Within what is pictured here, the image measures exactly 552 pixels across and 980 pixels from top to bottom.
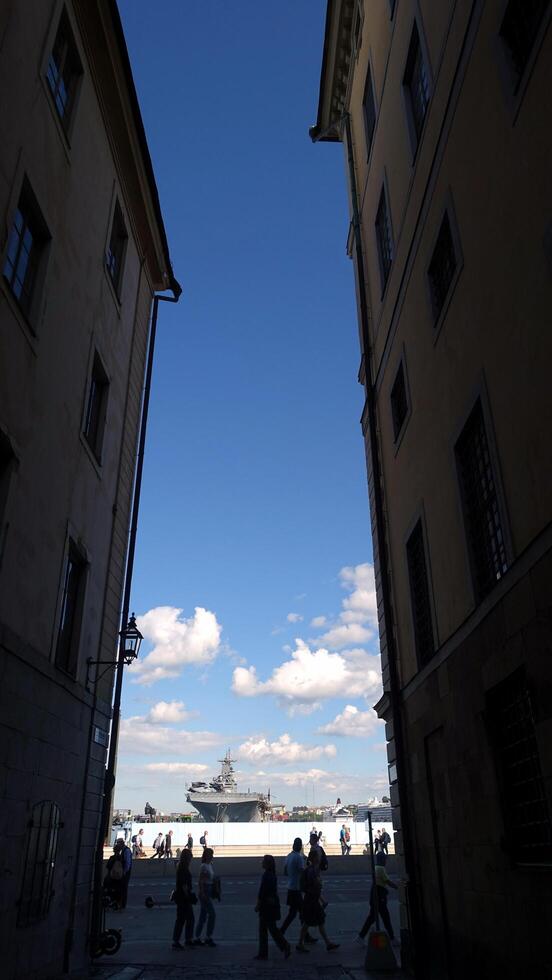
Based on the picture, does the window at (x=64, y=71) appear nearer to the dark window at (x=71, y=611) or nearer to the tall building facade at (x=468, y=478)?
the tall building facade at (x=468, y=478)

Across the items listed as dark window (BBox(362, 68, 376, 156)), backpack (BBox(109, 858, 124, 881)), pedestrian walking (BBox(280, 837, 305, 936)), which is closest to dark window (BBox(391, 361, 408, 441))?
dark window (BBox(362, 68, 376, 156))

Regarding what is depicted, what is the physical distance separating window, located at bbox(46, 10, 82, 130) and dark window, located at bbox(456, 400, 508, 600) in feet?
26.1

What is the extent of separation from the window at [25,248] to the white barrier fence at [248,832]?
40161 millimetres

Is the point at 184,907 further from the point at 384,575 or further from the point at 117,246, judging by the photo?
the point at 117,246

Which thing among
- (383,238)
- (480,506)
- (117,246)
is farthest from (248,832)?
(480,506)

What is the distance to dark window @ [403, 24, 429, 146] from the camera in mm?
12336

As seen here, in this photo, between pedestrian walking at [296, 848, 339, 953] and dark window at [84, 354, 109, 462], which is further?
dark window at [84, 354, 109, 462]

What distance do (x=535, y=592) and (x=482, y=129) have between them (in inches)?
216

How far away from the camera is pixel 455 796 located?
948 centimetres

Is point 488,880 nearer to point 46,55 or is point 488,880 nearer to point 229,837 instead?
point 46,55

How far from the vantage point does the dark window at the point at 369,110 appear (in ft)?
56.0

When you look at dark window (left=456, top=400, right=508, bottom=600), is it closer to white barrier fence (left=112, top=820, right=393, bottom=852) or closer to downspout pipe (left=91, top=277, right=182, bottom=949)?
downspout pipe (left=91, top=277, right=182, bottom=949)

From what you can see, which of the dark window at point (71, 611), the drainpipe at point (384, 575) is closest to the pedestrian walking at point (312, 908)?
the drainpipe at point (384, 575)

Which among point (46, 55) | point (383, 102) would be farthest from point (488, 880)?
point (383, 102)
